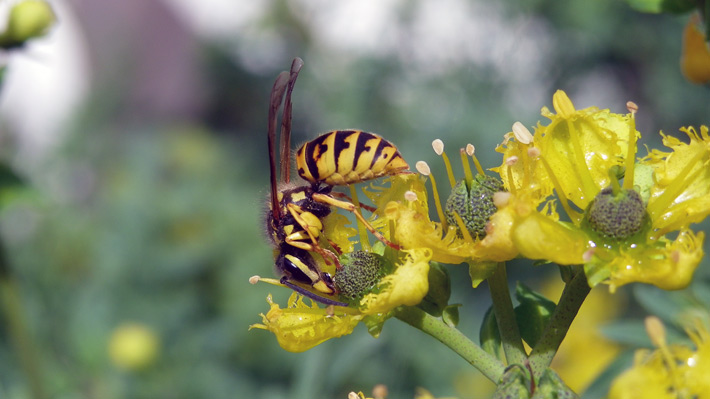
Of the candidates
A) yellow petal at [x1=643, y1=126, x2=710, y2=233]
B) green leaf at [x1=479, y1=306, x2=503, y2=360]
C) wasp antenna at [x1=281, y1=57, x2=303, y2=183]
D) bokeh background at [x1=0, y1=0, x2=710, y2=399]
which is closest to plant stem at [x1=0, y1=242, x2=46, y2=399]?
bokeh background at [x1=0, y1=0, x2=710, y2=399]

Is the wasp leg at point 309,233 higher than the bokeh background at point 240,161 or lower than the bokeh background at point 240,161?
lower

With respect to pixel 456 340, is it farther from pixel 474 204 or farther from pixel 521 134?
pixel 521 134

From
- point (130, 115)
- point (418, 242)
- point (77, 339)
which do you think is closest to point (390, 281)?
point (418, 242)

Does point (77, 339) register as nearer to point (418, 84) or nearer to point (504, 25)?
point (418, 84)

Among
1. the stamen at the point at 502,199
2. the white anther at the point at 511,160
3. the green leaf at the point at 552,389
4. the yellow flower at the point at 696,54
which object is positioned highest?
the yellow flower at the point at 696,54

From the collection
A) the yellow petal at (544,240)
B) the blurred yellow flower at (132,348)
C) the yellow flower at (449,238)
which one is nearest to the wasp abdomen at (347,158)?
the yellow flower at (449,238)

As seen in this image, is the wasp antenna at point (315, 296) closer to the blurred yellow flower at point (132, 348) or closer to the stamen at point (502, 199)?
the stamen at point (502, 199)
